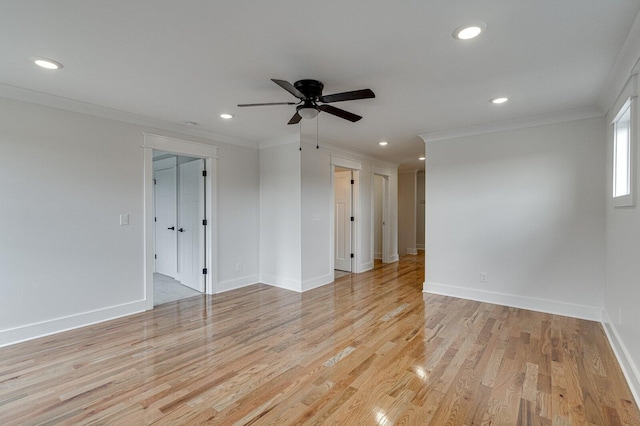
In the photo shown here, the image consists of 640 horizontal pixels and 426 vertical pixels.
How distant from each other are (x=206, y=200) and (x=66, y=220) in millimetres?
1724

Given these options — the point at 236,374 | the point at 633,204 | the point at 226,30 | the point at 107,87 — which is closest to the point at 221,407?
the point at 236,374

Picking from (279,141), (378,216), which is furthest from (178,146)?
(378,216)

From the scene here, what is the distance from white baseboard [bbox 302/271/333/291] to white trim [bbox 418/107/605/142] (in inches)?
108

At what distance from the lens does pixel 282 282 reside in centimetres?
502

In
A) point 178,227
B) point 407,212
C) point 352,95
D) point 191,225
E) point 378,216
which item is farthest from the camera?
point 407,212

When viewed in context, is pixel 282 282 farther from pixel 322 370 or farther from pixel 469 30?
pixel 469 30

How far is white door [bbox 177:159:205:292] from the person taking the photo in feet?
15.5

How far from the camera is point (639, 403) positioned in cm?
200

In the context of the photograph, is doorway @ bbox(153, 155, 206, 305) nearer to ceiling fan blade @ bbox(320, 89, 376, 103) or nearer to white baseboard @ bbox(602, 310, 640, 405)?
ceiling fan blade @ bbox(320, 89, 376, 103)

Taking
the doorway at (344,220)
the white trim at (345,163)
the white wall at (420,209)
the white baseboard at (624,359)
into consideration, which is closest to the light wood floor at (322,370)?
the white baseboard at (624,359)

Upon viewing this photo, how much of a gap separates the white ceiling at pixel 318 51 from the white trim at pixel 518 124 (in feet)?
0.57

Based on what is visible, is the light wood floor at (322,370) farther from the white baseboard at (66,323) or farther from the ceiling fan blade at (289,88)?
the ceiling fan blade at (289,88)

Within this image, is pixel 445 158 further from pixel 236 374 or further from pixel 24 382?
pixel 24 382

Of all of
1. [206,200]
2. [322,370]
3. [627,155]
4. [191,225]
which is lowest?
[322,370]
